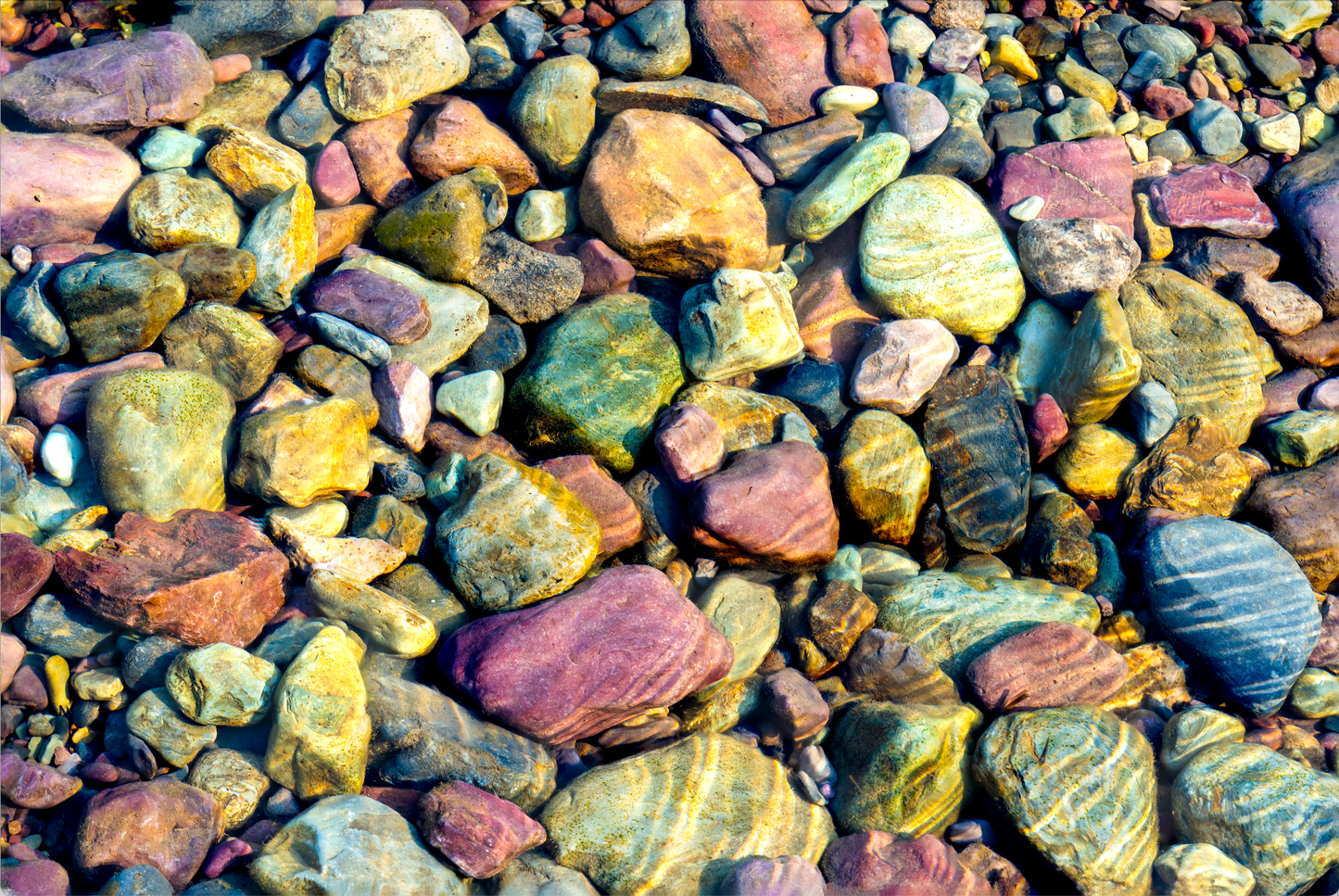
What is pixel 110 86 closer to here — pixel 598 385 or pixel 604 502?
pixel 598 385

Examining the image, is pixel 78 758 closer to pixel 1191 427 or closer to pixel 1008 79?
pixel 1191 427

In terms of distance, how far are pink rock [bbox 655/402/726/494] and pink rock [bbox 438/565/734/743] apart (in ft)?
2.07

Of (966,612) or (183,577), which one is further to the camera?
(966,612)

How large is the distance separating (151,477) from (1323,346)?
579 cm

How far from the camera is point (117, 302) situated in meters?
3.87

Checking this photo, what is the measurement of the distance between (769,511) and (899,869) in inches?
56.5

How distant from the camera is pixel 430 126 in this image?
4.65 metres

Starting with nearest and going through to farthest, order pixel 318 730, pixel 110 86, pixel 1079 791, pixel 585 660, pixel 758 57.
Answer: pixel 318 730 < pixel 1079 791 < pixel 585 660 < pixel 110 86 < pixel 758 57

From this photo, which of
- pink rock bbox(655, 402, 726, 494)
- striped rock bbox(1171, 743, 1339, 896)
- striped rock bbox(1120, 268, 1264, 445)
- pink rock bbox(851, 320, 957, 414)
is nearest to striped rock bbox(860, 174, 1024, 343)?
pink rock bbox(851, 320, 957, 414)

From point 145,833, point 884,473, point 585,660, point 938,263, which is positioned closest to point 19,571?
point 145,833

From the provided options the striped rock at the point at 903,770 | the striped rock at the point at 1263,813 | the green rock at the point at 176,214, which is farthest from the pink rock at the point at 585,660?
the green rock at the point at 176,214

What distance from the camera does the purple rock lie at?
14.4 ft

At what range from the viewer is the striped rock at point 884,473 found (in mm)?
4078

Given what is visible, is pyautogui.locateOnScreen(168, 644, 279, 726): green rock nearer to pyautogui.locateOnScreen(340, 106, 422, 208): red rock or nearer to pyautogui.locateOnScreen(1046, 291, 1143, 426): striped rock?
pyautogui.locateOnScreen(340, 106, 422, 208): red rock
